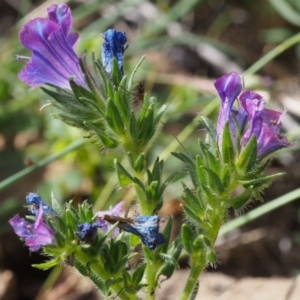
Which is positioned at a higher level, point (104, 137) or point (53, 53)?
point (53, 53)

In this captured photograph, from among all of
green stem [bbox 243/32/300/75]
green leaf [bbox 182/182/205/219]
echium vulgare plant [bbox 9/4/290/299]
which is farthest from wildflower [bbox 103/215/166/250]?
green stem [bbox 243/32/300/75]

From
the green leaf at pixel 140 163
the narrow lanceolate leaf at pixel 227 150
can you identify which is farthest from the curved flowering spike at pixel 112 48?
the narrow lanceolate leaf at pixel 227 150

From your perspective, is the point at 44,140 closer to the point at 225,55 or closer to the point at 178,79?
the point at 178,79

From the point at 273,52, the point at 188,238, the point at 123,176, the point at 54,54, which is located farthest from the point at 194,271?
the point at 273,52

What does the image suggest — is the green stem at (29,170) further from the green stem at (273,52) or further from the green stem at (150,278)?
the green stem at (273,52)

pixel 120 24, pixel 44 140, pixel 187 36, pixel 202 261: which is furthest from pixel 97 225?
pixel 120 24

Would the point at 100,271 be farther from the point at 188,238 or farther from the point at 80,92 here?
the point at 80,92

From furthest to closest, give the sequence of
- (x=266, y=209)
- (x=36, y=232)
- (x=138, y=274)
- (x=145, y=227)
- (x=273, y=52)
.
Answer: (x=273, y=52)
(x=266, y=209)
(x=138, y=274)
(x=145, y=227)
(x=36, y=232)
